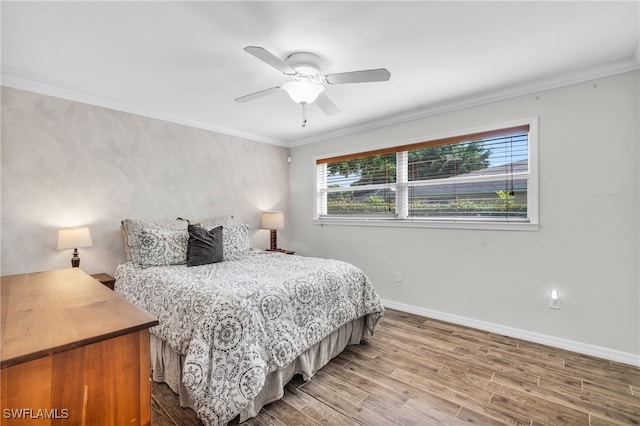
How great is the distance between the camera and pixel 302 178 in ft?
15.8

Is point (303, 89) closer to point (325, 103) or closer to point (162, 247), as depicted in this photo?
point (325, 103)

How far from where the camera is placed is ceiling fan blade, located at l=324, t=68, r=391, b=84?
1899 mm

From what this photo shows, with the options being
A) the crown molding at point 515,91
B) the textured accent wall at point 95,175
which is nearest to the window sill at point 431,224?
the crown molding at point 515,91

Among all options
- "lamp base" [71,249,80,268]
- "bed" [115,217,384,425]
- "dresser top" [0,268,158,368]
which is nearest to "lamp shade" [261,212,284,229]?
"bed" [115,217,384,425]

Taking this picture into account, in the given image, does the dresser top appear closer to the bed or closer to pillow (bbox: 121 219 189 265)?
the bed

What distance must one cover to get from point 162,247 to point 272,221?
1715 mm

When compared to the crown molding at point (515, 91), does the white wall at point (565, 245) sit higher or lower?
lower

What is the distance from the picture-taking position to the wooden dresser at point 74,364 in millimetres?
695

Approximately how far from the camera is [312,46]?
6.86 ft

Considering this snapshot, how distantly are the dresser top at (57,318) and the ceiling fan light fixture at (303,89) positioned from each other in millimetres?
1792

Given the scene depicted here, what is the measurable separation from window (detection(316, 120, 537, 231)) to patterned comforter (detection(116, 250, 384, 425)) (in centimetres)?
138

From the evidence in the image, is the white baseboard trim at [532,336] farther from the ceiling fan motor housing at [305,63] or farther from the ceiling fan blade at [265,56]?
the ceiling fan blade at [265,56]

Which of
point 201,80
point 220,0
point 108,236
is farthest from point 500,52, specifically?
point 108,236

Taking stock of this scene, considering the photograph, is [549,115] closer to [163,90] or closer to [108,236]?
[163,90]
